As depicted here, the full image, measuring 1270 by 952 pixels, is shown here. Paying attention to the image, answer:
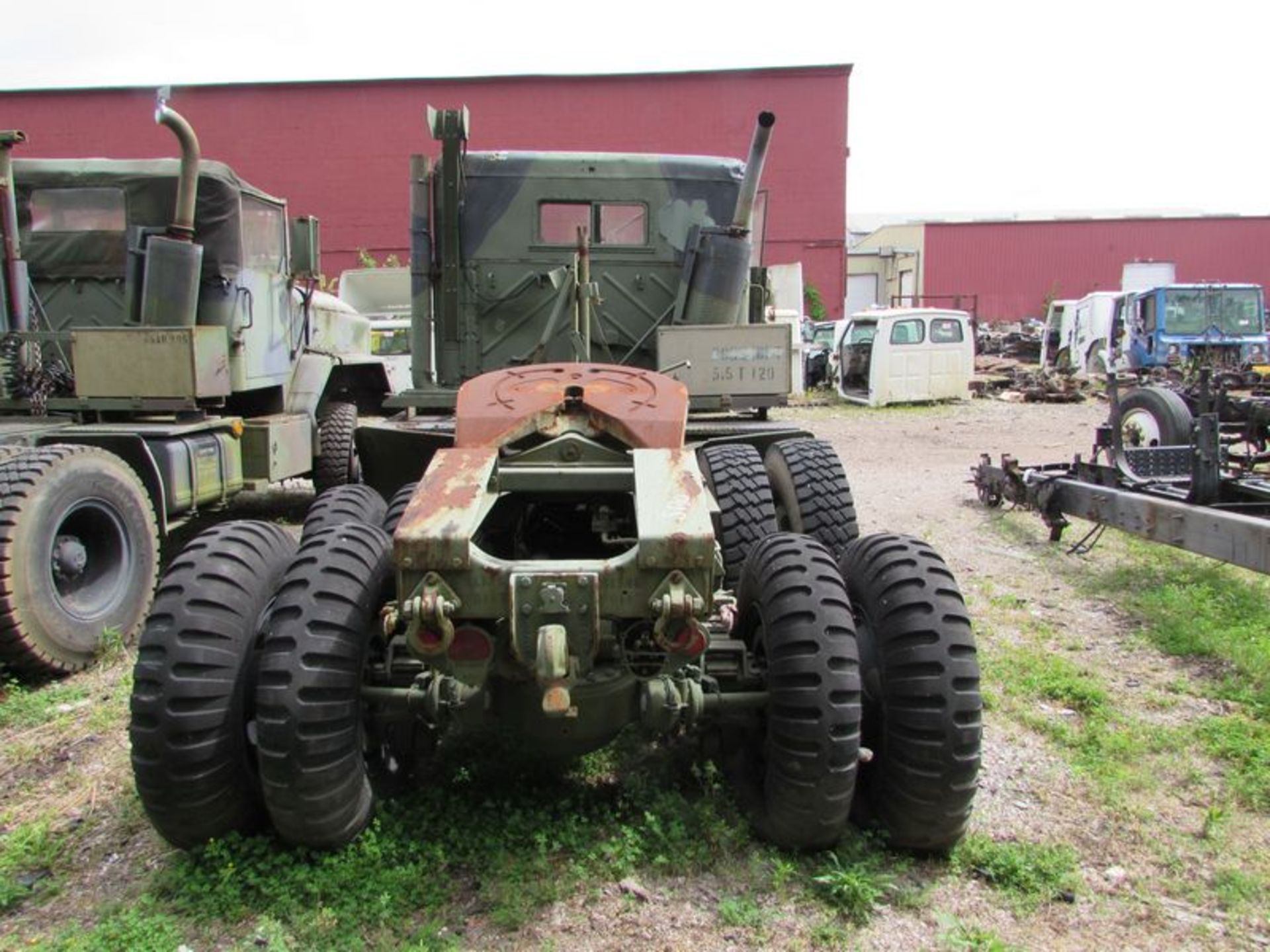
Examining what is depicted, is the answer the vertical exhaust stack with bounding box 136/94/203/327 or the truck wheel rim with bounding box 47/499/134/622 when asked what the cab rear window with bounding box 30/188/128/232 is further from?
the truck wheel rim with bounding box 47/499/134/622

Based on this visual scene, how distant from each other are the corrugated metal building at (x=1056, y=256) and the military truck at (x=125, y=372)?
3332 centimetres

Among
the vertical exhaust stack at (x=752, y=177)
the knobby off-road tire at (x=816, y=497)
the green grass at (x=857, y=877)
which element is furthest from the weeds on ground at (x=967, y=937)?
the vertical exhaust stack at (x=752, y=177)

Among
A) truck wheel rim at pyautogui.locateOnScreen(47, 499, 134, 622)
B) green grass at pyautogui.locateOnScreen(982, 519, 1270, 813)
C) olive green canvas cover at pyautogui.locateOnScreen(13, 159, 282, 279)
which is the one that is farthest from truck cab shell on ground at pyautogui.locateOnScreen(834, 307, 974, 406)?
truck wheel rim at pyautogui.locateOnScreen(47, 499, 134, 622)

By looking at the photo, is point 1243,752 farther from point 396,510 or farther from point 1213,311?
point 1213,311

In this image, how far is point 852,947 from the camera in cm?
274

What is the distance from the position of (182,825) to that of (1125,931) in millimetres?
2592

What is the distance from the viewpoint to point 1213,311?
61.1ft

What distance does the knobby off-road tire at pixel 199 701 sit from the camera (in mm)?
2873

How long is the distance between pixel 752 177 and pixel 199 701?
→ 13.0ft

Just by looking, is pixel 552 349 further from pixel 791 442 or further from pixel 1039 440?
pixel 1039 440

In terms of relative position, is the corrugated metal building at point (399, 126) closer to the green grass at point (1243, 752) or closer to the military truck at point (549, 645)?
the green grass at point (1243, 752)

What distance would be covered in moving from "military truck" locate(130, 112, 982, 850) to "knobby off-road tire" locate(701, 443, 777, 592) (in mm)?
443

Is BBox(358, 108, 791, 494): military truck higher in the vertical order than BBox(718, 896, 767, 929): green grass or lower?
higher

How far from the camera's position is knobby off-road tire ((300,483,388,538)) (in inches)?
142
